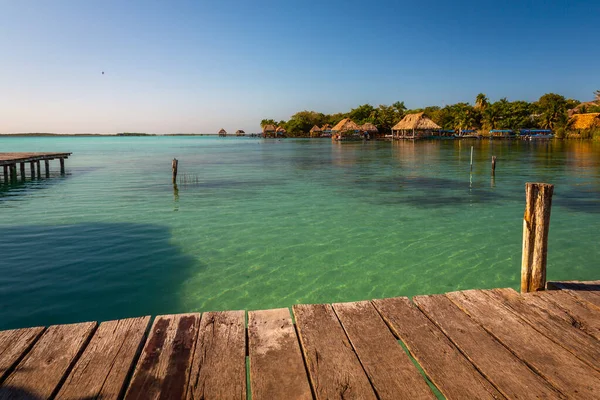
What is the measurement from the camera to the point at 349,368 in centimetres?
272

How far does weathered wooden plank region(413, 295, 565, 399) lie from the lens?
2498 mm

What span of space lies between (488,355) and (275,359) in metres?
1.68

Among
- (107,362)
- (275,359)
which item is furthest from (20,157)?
(275,359)

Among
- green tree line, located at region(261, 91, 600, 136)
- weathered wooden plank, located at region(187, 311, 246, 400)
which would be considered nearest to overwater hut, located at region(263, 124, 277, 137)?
green tree line, located at region(261, 91, 600, 136)

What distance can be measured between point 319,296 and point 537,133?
99.8m

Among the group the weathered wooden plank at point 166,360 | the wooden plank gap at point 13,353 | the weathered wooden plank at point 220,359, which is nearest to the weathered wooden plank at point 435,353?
the weathered wooden plank at point 220,359

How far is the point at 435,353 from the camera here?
2.92m

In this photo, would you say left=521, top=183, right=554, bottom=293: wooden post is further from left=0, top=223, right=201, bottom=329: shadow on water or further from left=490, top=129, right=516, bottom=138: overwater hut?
left=490, top=129, right=516, bottom=138: overwater hut

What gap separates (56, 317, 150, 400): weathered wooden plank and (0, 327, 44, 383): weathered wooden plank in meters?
0.47

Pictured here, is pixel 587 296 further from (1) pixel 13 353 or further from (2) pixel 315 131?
(2) pixel 315 131

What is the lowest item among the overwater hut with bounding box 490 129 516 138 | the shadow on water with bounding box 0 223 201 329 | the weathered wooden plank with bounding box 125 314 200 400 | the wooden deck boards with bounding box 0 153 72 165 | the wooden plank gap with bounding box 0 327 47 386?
the shadow on water with bounding box 0 223 201 329

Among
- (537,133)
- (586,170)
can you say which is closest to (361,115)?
(537,133)

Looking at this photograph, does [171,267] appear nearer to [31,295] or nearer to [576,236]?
[31,295]

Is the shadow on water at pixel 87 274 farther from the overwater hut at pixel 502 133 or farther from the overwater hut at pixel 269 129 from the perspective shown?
the overwater hut at pixel 269 129
